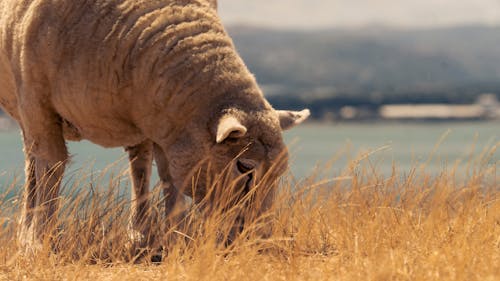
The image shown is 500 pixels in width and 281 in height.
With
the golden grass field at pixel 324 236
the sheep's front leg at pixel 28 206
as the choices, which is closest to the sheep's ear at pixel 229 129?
the golden grass field at pixel 324 236

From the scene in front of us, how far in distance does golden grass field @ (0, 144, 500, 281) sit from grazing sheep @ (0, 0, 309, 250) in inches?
13.7

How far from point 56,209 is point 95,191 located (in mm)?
381

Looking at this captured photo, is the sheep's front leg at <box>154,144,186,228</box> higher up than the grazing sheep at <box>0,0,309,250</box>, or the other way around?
the grazing sheep at <box>0,0,309,250</box>

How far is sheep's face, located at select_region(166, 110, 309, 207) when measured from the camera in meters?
5.96

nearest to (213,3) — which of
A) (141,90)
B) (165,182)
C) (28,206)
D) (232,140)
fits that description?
(141,90)

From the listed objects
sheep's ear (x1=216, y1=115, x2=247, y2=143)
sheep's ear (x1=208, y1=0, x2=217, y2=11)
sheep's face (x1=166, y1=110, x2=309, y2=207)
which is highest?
sheep's ear (x1=208, y1=0, x2=217, y2=11)

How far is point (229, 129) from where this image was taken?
18.8ft

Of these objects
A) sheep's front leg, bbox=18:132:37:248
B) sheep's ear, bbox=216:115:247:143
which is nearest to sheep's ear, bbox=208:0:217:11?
sheep's ear, bbox=216:115:247:143

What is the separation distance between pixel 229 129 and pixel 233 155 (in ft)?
1.25

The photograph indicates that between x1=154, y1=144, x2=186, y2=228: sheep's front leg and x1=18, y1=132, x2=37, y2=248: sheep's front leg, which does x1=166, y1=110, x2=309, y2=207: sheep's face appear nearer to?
x1=154, y1=144, x2=186, y2=228: sheep's front leg

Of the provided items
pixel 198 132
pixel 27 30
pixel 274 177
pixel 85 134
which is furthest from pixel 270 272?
pixel 27 30

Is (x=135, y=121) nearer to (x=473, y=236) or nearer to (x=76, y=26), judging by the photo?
(x=76, y=26)

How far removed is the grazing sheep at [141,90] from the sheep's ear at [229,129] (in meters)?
0.01

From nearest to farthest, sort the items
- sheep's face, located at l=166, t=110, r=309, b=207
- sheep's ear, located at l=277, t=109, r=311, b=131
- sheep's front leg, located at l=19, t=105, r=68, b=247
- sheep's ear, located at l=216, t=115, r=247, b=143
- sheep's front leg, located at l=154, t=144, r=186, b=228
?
1. sheep's ear, located at l=216, t=115, r=247, b=143
2. sheep's face, located at l=166, t=110, r=309, b=207
3. sheep's ear, located at l=277, t=109, r=311, b=131
4. sheep's front leg, located at l=19, t=105, r=68, b=247
5. sheep's front leg, located at l=154, t=144, r=186, b=228
